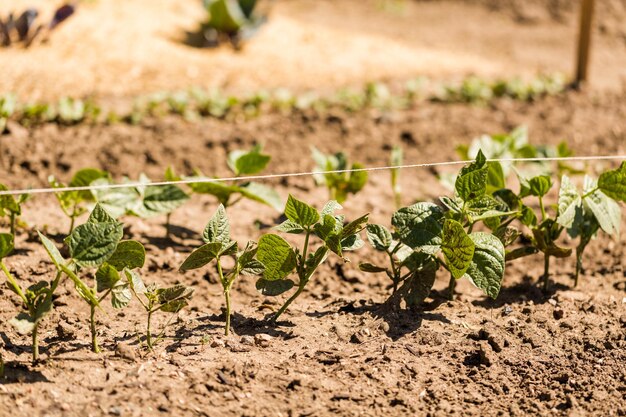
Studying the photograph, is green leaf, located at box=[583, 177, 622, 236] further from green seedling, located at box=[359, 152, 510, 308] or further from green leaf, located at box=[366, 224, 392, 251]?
green leaf, located at box=[366, 224, 392, 251]

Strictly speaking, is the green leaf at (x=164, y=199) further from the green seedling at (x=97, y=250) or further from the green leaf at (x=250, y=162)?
the green seedling at (x=97, y=250)

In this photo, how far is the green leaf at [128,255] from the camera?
2326 mm

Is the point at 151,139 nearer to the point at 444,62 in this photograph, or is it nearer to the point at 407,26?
the point at 444,62

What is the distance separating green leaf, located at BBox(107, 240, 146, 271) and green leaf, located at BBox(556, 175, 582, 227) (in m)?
1.27

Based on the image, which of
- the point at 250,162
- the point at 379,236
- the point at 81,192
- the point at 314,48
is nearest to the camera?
the point at 379,236

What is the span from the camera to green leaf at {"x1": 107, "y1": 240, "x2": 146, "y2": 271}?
91.6 inches

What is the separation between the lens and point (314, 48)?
6.81 meters

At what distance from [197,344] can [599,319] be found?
1254mm

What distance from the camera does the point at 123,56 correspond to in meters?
5.86

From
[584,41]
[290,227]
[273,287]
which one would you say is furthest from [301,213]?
[584,41]

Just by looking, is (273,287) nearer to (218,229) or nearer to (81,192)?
(218,229)

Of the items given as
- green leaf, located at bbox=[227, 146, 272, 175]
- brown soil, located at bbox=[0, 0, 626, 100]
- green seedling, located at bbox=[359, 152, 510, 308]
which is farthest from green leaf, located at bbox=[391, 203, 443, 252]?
brown soil, located at bbox=[0, 0, 626, 100]

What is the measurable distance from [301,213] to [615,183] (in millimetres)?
1017

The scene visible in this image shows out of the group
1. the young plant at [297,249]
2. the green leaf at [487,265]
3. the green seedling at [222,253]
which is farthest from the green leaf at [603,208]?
the green seedling at [222,253]
